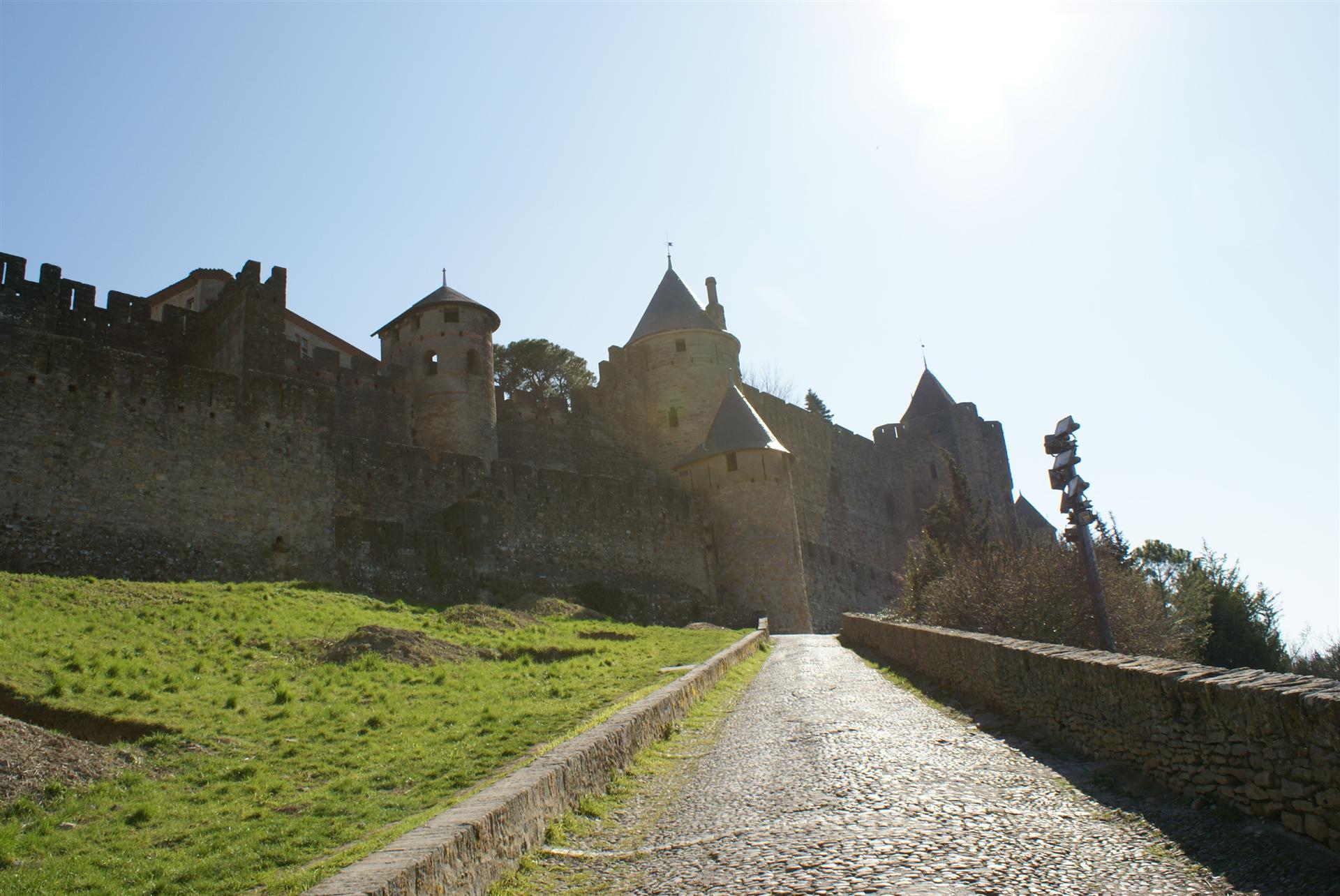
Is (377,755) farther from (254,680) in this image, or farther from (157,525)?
(157,525)

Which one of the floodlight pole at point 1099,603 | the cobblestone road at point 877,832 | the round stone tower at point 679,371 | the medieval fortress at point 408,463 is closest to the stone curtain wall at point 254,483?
the medieval fortress at point 408,463

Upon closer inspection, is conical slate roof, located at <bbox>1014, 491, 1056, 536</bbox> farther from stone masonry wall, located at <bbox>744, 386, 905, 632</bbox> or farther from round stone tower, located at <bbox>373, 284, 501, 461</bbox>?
round stone tower, located at <bbox>373, 284, 501, 461</bbox>

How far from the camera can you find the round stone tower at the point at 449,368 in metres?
28.5

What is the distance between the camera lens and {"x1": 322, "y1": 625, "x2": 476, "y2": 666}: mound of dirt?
12375 mm

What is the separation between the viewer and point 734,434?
31062mm

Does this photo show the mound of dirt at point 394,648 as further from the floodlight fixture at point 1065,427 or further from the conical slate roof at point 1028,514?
the conical slate roof at point 1028,514

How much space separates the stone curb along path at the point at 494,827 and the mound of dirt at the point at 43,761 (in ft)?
11.4

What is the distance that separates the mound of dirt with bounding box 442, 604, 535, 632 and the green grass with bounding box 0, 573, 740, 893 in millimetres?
424

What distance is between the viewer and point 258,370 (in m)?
22.8

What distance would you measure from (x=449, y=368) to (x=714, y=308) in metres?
14.4

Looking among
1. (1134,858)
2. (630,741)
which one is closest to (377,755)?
(630,741)

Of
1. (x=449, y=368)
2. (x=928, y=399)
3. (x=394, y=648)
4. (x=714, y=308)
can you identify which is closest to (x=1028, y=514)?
(x=928, y=399)

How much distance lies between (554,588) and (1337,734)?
2054 centimetres

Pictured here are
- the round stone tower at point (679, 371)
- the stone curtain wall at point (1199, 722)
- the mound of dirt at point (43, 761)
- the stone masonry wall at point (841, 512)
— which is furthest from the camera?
the stone masonry wall at point (841, 512)
